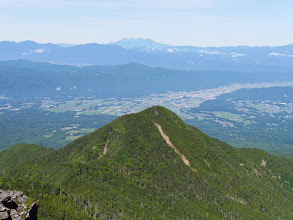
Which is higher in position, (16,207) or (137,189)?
(16,207)

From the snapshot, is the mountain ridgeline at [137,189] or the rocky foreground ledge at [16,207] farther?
the mountain ridgeline at [137,189]

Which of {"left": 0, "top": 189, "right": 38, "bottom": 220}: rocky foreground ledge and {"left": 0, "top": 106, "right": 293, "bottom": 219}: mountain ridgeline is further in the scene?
{"left": 0, "top": 106, "right": 293, "bottom": 219}: mountain ridgeline

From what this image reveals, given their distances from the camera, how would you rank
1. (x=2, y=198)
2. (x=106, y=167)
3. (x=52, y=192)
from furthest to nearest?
1. (x=106, y=167)
2. (x=52, y=192)
3. (x=2, y=198)

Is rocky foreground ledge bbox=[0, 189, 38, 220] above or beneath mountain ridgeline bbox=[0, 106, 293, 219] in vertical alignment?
above

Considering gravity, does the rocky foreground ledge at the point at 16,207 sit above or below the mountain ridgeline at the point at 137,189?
above

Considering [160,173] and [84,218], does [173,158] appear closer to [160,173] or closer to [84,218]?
[160,173]

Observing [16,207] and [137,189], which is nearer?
[16,207]

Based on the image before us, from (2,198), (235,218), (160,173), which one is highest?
(2,198)

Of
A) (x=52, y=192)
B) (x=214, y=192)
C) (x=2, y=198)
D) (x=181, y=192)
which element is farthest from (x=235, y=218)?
(x=2, y=198)
